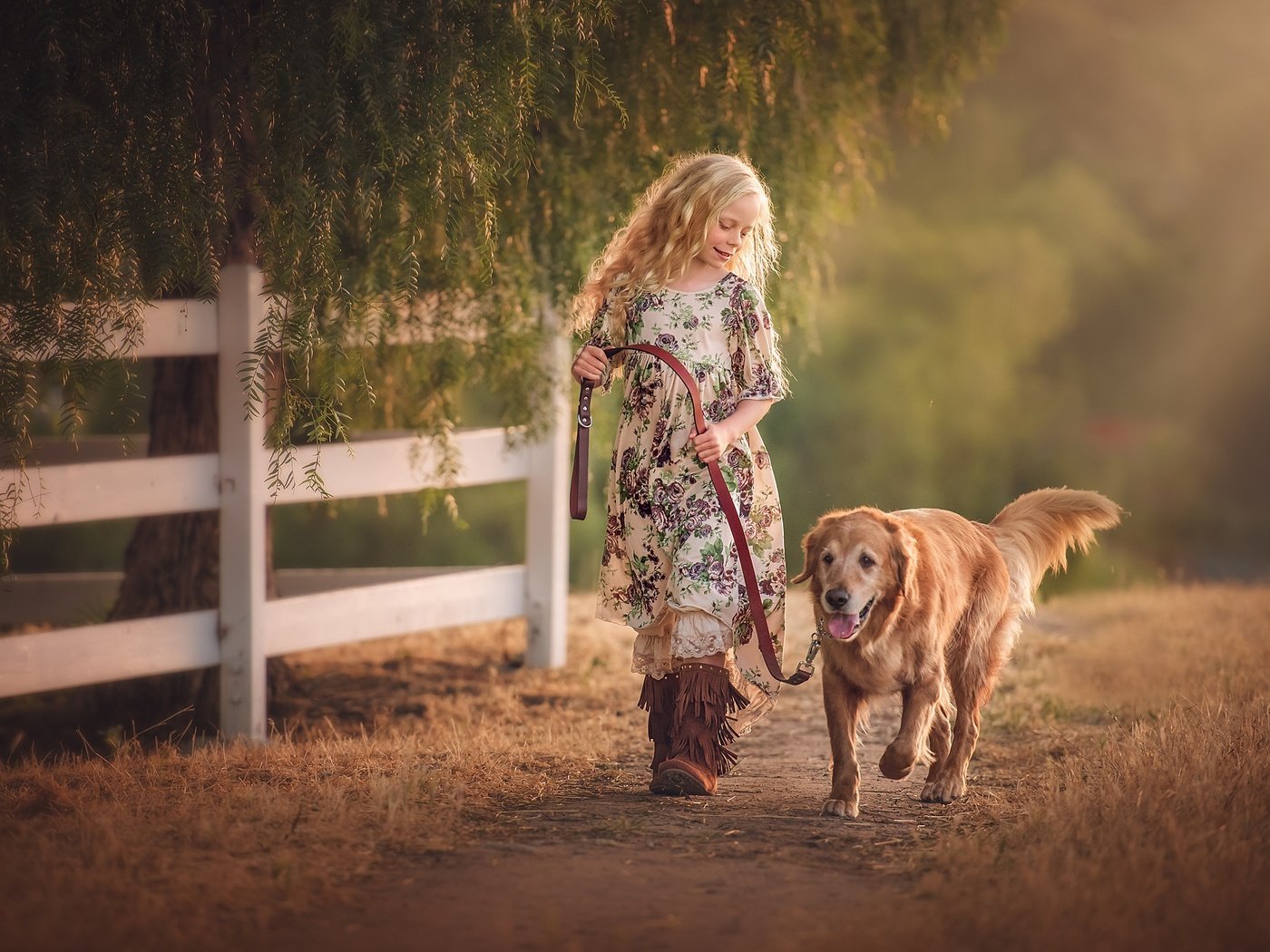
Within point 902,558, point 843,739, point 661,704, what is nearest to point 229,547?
point 661,704

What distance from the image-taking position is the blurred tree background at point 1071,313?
61.0 ft

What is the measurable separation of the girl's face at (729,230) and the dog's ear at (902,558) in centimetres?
99

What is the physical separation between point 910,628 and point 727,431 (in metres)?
0.82

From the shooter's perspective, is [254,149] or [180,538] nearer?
[254,149]

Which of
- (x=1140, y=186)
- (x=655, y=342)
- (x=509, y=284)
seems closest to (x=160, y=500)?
(x=509, y=284)

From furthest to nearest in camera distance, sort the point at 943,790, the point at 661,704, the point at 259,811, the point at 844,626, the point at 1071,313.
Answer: the point at 1071,313, the point at 943,790, the point at 661,704, the point at 844,626, the point at 259,811

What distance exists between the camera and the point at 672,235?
4.09 metres

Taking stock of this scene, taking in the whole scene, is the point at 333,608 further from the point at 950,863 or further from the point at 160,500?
the point at 950,863

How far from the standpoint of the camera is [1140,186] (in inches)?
763

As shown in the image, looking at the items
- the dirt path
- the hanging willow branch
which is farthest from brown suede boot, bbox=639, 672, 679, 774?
the hanging willow branch

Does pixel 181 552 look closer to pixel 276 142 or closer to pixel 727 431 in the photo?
pixel 276 142

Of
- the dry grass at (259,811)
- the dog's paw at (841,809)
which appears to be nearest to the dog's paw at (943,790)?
the dog's paw at (841,809)

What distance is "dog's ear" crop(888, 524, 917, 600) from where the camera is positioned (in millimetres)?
3887

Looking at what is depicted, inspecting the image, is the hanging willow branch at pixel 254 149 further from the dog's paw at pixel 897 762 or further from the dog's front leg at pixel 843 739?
the dog's paw at pixel 897 762
